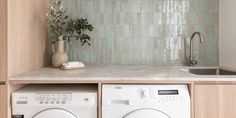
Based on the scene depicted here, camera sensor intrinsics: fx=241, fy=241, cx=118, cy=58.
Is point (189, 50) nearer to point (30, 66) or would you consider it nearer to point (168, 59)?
point (168, 59)

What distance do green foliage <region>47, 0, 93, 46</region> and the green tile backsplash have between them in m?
0.08

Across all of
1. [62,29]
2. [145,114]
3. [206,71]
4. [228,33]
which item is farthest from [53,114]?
[228,33]

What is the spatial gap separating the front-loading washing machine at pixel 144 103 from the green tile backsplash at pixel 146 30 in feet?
2.93

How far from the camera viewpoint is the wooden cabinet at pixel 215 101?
1.58 m

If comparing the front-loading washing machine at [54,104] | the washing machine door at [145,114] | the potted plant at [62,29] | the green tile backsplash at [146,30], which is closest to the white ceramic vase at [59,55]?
the potted plant at [62,29]

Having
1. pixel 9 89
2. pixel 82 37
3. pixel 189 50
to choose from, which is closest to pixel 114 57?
pixel 82 37

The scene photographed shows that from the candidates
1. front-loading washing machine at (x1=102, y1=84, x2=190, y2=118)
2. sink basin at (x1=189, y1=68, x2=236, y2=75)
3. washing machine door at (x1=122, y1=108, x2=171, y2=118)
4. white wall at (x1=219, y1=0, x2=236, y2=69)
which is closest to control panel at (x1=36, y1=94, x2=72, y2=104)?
front-loading washing machine at (x1=102, y1=84, x2=190, y2=118)

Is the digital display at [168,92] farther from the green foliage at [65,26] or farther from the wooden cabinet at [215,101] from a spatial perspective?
the green foliage at [65,26]

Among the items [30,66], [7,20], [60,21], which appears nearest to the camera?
[7,20]

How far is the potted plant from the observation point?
2195 mm

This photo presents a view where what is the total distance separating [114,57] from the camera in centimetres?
244

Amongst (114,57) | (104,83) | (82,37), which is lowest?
(104,83)

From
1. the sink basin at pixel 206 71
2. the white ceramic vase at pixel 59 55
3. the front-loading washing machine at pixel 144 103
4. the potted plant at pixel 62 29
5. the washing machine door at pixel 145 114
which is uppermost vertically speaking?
the potted plant at pixel 62 29

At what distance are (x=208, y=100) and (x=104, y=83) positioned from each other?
70 cm
